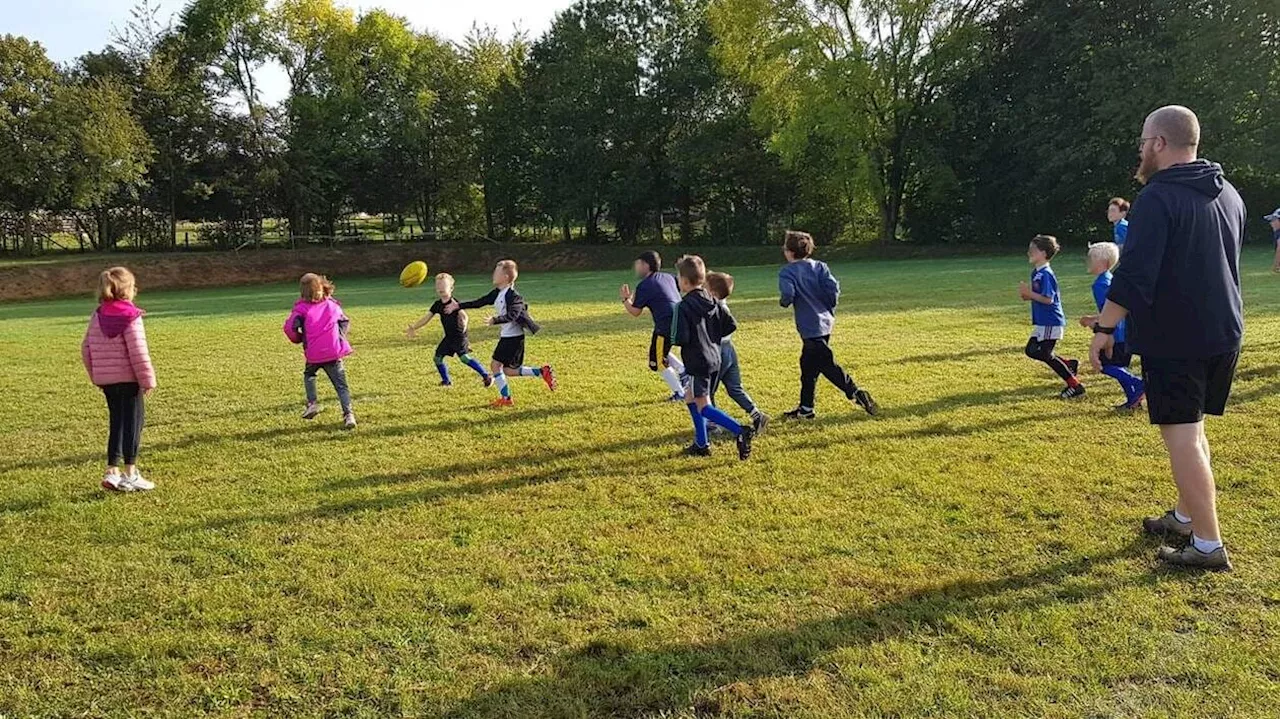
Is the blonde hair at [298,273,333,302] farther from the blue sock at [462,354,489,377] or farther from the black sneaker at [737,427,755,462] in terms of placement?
the black sneaker at [737,427,755,462]

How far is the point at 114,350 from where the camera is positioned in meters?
6.46

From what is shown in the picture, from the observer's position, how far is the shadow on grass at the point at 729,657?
3.41 meters

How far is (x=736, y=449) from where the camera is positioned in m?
7.14

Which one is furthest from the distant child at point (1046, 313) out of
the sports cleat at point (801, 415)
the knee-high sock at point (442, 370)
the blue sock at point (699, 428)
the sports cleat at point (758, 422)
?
the knee-high sock at point (442, 370)

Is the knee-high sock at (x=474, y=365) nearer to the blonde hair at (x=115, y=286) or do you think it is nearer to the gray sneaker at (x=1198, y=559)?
the blonde hair at (x=115, y=286)

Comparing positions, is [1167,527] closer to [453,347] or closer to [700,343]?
[700,343]

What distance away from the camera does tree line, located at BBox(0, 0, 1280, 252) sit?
35781 mm

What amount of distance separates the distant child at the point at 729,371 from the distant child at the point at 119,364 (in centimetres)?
454

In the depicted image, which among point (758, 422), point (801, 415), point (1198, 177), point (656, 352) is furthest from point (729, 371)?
point (1198, 177)

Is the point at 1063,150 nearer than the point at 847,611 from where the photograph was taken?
No

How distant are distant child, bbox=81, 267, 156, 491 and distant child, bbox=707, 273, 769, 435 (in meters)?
4.54

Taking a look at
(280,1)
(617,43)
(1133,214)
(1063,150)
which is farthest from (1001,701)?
(280,1)

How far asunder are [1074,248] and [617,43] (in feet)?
84.1

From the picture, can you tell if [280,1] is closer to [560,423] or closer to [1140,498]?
[560,423]
